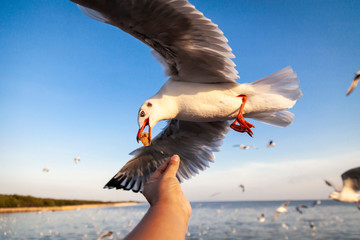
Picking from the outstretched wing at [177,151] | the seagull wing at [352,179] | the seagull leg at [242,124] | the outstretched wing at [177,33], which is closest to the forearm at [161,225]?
the outstretched wing at [177,33]

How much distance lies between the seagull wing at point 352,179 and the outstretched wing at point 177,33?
2.51 m

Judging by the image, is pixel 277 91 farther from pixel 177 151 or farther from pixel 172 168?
pixel 172 168

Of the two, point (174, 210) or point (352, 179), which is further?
point (352, 179)

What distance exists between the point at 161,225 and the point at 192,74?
194 cm

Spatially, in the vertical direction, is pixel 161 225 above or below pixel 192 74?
below

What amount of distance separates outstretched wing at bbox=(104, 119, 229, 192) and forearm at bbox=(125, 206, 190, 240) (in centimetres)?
244

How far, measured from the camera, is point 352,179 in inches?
151

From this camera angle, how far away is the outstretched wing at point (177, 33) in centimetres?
200

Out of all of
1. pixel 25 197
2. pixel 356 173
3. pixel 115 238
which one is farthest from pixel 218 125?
pixel 25 197

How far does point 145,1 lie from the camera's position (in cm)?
196

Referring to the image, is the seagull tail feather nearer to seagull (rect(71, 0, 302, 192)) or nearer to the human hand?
seagull (rect(71, 0, 302, 192))

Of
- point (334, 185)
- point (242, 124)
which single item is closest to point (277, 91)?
point (242, 124)

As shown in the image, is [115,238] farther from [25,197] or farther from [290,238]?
[25,197]

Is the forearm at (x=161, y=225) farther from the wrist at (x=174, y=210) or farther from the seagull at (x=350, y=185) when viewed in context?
the seagull at (x=350, y=185)
